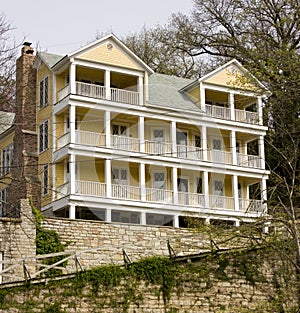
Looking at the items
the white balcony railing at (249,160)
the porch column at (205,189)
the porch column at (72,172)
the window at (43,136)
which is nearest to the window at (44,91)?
the window at (43,136)

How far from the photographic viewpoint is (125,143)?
3055 cm

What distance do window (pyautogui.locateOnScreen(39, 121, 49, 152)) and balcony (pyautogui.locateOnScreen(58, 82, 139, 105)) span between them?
1.45 metres

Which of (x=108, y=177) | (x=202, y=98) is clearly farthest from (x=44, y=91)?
(x=202, y=98)

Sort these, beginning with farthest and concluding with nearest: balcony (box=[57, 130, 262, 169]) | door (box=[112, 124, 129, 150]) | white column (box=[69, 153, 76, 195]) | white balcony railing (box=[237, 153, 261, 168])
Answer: white balcony railing (box=[237, 153, 261, 168]) → door (box=[112, 124, 129, 150]) → balcony (box=[57, 130, 262, 169]) → white column (box=[69, 153, 76, 195])

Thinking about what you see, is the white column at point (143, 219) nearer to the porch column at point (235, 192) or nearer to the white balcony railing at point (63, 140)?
the white balcony railing at point (63, 140)

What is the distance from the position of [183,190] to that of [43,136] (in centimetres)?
638

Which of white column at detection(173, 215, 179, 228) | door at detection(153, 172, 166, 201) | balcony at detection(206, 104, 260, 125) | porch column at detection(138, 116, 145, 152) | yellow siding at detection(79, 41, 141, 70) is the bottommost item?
white column at detection(173, 215, 179, 228)

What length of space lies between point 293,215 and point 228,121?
48.8ft

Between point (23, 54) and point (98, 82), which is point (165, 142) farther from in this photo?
point (23, 54)

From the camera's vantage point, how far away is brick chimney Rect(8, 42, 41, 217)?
28688 millimetres

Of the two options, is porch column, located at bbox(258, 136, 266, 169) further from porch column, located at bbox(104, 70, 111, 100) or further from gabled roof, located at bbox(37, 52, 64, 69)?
gabled roof, located at bbox(37, 52, 64, 69)

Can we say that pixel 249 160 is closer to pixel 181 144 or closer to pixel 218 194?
pixel 218 194

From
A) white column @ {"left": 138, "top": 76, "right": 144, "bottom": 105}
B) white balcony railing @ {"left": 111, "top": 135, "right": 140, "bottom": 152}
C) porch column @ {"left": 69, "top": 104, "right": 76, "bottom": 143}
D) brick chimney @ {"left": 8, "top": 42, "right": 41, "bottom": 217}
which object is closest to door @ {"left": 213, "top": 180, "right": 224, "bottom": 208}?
white balcony railing @ {"left": 111, "top": 135, "right": 140, "bottom": 152}

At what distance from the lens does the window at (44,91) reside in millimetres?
31234
